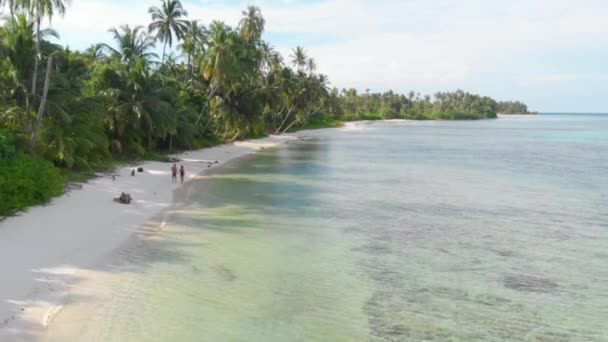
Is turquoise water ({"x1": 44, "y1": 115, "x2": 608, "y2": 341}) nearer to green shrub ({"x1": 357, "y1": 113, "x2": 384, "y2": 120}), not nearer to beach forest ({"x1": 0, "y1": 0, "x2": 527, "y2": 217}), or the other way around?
beach forest ({"x1": 0, "y1": 0, "x2": 527, "y2": 217})

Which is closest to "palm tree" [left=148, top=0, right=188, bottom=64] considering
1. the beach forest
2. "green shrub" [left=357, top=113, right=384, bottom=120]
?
Result: the beach forest

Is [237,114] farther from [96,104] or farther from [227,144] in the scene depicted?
[96,104]

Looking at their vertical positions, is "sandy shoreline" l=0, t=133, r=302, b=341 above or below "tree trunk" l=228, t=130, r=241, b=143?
below

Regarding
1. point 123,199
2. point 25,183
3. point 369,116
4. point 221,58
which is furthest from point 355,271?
point 369,116

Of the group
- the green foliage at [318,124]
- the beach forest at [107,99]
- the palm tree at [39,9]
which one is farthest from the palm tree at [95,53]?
the green foliage at [318,124]

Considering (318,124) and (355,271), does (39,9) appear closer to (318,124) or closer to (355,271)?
(355,271)

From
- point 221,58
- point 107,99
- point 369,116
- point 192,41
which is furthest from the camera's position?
point 369,116
